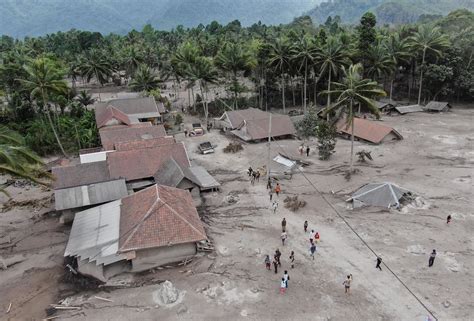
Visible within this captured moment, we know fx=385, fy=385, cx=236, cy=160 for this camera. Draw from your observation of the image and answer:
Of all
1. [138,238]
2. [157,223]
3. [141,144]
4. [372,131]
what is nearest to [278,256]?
[157,223]

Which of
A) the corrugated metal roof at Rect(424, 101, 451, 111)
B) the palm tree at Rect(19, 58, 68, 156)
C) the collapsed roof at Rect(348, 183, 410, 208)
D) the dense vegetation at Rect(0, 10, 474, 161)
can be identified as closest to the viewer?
the collapsed roof at Rect(348, 183, 410, 208)

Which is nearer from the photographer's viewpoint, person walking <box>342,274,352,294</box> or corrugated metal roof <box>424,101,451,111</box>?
person walking <box>342,274,352,294</box>

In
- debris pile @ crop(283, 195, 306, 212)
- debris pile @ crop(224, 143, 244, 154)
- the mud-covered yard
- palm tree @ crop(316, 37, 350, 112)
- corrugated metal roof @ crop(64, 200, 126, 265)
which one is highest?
palm tree @ crop(316, 37, 350, 112)

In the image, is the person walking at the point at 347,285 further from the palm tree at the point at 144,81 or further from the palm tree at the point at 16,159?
the palm tree at the point at 144,81

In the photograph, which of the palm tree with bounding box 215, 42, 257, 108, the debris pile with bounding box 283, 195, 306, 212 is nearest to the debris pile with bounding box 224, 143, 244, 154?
the debris pile with bounding box 283, 195, 306, 212

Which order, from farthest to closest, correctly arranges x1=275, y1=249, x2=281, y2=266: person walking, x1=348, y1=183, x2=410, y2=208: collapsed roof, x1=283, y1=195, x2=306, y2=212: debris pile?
1. x1=283, y1=195, x2=306, y2=212: debris pile
2. x1=348, y1=183, x2=410, y2=208: collapsed roof
3. x1=275, y1=249, x2=281, y2=266: person walking

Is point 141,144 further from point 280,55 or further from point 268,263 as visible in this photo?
point 280,55

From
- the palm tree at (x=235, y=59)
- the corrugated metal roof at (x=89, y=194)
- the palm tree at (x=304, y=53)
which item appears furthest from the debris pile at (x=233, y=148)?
the palm tree at (x=304, y=53)

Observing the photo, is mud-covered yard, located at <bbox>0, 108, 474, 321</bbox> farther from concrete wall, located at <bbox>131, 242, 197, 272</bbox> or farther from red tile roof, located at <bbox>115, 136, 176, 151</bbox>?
red tile roof, located at <bbox>115, 136, 176, 151</bbox>
